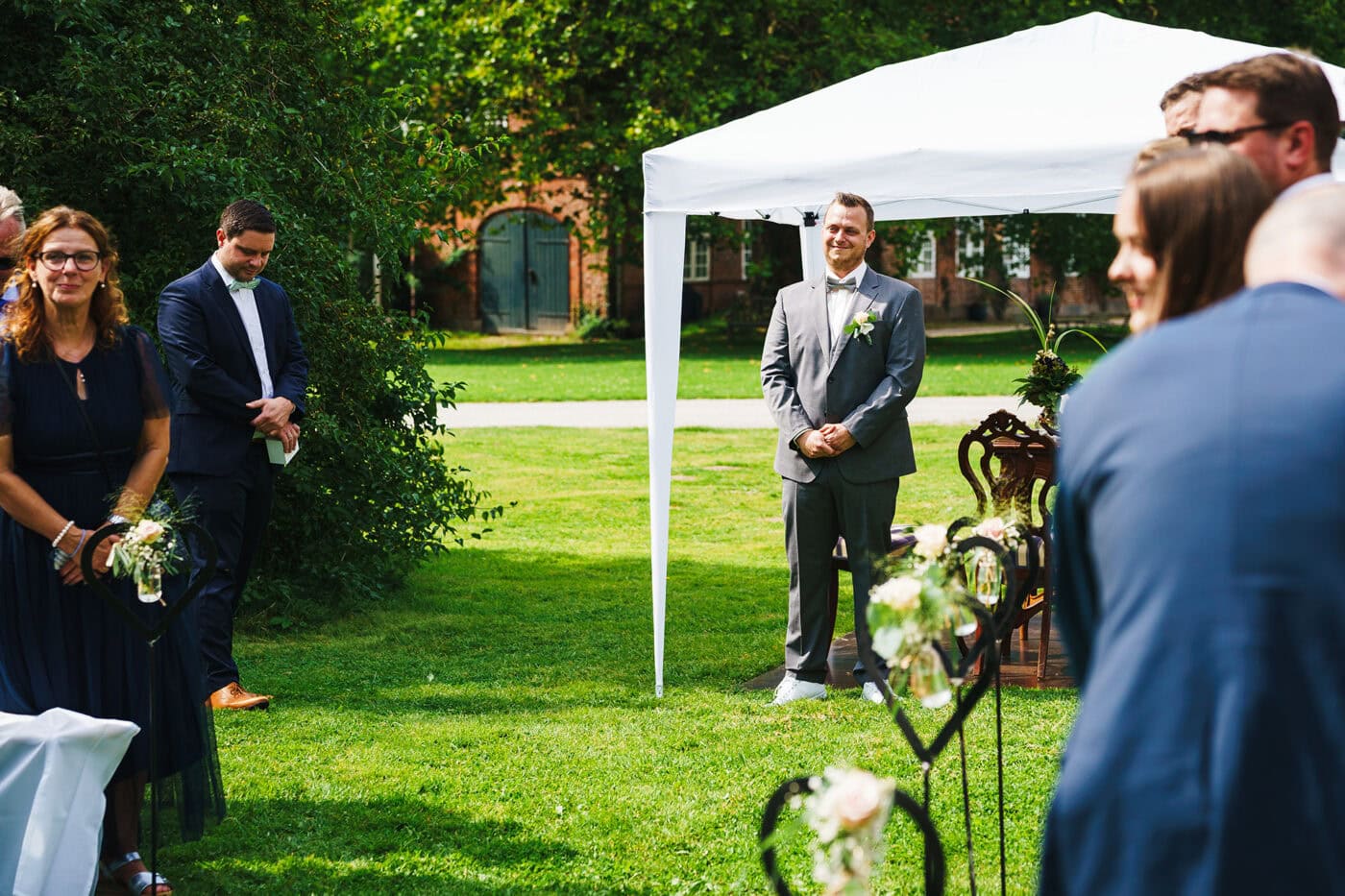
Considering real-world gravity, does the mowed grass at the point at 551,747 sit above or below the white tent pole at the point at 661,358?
below

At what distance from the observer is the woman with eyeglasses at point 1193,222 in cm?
195

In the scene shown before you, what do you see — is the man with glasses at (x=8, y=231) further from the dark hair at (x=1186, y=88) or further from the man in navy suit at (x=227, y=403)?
the dark hair at (x=1186, y=88)

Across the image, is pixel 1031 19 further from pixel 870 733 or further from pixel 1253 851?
pixel 1253 851

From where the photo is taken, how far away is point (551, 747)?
19.2 ft

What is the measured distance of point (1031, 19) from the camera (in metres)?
27.6

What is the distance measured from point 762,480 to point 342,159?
20.0 ft

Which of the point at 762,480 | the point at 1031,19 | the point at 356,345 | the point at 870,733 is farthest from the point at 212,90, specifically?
the point at 1031,19

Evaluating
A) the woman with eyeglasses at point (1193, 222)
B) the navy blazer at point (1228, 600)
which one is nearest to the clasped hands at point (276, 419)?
the woman with eyeglasses at point (1193, 222)

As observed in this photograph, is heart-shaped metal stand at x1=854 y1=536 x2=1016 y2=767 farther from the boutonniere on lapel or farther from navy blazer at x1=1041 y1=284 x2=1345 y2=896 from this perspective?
the boutonniere on lapel

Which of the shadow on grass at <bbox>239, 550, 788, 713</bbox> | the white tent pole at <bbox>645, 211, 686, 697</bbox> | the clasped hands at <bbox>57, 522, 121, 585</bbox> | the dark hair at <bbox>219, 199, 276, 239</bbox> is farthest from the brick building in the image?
the clasped hands at <bbox>57, 522, 121, 585</bbox>

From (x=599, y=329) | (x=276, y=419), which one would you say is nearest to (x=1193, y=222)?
(x=276, y=419)

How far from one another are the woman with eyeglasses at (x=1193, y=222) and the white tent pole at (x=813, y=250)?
6648 millimetres

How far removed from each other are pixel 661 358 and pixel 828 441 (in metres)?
0.88

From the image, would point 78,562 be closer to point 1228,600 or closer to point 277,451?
point 277,451
